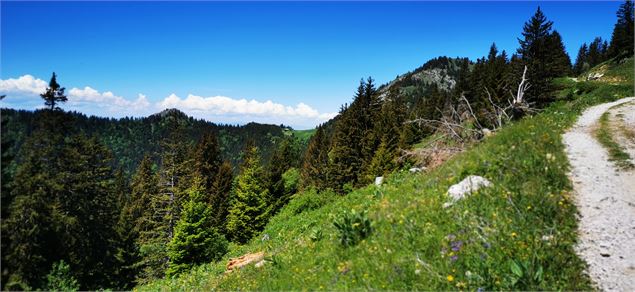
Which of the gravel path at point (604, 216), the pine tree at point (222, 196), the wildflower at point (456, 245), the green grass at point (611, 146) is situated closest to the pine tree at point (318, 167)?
the pine tree at point (222, 196)

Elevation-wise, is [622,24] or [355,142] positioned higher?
[622,24]

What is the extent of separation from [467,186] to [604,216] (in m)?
2.68

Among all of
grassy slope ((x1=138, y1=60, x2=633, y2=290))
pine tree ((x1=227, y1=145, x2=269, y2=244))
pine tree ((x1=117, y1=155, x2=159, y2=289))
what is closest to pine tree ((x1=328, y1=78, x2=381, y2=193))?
pine tree ((x1=227, y1=145, x2=269, y2=244))

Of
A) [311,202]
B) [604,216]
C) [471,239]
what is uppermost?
[604,216]

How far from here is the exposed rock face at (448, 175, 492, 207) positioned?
8.37m

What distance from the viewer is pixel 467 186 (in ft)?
28.0

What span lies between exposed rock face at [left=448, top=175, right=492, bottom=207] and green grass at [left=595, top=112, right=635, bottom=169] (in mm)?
3865

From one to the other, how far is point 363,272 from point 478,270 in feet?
7.18

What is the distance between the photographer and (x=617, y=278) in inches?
217

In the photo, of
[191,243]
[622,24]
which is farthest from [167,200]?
[622,24]

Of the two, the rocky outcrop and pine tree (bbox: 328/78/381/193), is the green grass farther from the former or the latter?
pine tree (bbox: 328/78/381/193)

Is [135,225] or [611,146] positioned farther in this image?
[135,225]

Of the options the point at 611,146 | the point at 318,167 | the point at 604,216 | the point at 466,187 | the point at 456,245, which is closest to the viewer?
the point at 456,245

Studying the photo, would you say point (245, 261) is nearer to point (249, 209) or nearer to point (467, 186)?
point (467, 186)
